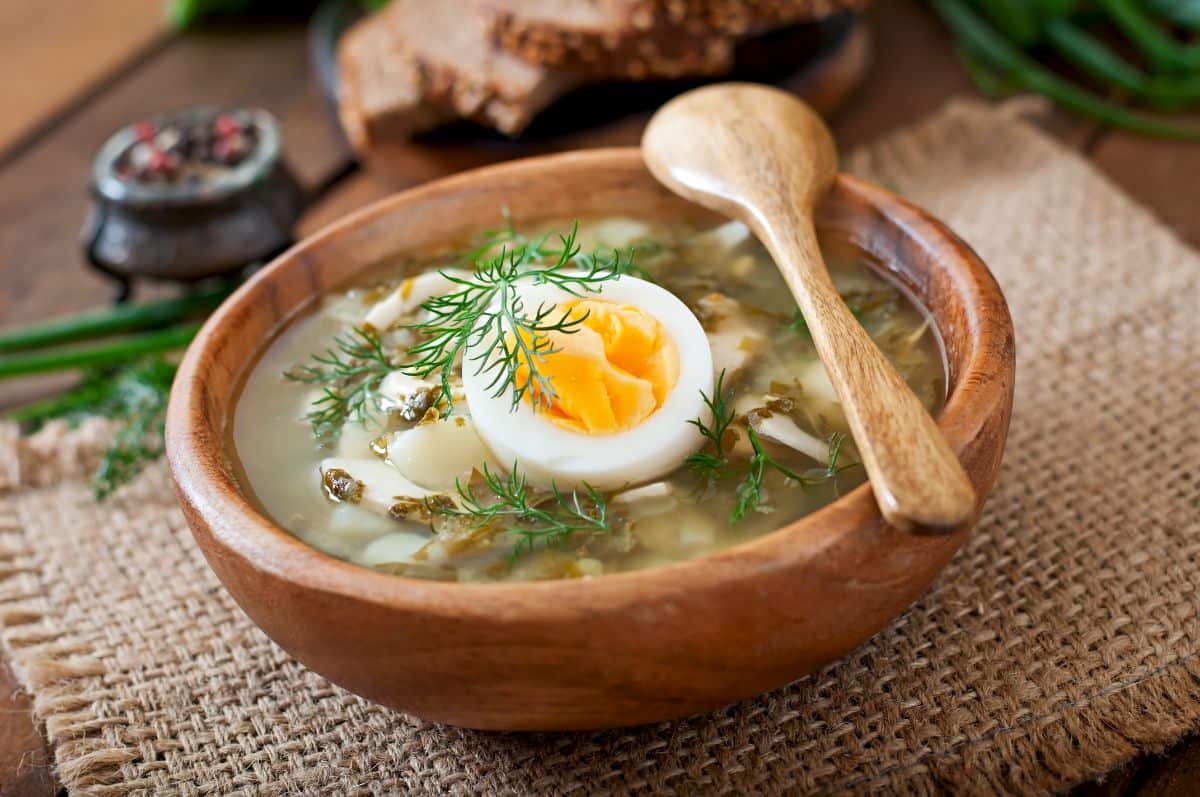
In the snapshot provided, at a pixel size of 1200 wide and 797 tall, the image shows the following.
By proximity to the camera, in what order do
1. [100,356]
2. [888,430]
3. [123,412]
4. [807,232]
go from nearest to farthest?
[888,430] → [807,232] → [123,412] → [100,356]

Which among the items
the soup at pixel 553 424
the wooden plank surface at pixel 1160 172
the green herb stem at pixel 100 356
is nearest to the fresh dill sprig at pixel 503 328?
the soup at pixel 553 424

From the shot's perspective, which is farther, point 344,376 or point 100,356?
point 100,356

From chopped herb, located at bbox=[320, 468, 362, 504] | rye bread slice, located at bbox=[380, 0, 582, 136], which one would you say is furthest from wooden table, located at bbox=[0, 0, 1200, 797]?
chopped herb, located at bbox=[320, 468, 362, 504]

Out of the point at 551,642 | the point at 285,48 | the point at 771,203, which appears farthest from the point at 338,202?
the point at 551,642

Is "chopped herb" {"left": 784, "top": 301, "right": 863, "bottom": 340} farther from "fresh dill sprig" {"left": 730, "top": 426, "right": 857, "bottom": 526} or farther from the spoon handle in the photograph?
"fresh dill sprig" {"left": 730, "top": 426, "right": 857, "bottom": 526}

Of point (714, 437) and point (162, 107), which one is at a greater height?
point (714, 437)

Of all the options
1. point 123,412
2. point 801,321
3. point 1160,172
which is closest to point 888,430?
point 801,321

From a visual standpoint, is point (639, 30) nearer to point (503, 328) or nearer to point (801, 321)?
point (801, 321)
